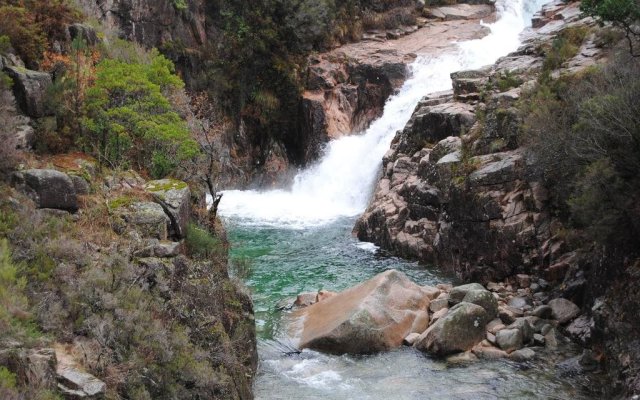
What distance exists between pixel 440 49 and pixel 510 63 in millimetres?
10548

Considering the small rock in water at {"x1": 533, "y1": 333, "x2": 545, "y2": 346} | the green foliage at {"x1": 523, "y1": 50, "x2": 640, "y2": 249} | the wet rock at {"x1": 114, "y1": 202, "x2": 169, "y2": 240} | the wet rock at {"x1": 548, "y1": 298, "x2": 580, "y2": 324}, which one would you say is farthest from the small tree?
the wet rock at {"x1": 548, "y1": 298, "x2": 580, "y2": 324}

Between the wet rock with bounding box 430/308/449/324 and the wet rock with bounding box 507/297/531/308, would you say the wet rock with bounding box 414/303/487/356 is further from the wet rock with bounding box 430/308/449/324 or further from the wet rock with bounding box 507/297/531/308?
the wet rock with bounding box 507/297/531/308

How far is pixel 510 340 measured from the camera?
42.4 feet

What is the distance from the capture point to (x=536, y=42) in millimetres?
23469

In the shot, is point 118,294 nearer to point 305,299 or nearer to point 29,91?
point 29,91

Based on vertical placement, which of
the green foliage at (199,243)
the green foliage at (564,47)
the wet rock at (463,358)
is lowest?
the wet rock at (463,358)

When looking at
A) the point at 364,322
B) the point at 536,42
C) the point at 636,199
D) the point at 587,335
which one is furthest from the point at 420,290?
the point at 536,42

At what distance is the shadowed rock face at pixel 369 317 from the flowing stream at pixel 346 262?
0.34 metres

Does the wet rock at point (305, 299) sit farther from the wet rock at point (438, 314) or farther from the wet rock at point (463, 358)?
the wet rock at point (463, 358)

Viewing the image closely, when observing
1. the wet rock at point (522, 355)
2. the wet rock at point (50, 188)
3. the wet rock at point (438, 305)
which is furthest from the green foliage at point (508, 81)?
the wet rock at point (50, 188)

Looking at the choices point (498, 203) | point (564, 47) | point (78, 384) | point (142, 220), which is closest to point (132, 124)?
point (142, 220)

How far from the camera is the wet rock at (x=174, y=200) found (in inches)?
431

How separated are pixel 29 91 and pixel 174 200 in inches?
138

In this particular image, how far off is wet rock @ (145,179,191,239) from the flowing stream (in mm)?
3483
